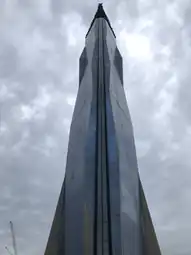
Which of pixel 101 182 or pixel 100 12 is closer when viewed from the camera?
pixel 101 182

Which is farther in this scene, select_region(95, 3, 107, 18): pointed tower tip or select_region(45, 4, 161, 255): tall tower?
select_region(95, 3, 107, 18): pointed tower tip

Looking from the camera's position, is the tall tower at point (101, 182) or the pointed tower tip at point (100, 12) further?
the pointed tower tip at point (100, 12)

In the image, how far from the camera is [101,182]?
305 inches

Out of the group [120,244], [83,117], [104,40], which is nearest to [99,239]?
[120,244]

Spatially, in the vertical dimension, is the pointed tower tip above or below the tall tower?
above

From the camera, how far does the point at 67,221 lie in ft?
24.9

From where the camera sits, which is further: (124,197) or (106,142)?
(106,142)

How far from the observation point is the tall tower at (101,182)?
7.25 metres

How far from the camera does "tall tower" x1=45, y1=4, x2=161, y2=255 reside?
725cm

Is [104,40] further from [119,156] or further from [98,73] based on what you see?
[119,156]

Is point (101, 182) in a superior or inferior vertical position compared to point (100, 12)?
inferior

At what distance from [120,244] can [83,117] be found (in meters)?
2.71

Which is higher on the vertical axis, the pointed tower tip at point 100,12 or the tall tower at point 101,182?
the pointed tower tip at point 100,12

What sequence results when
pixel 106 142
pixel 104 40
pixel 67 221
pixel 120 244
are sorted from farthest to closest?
pixel 104 40 < pixel 106 142 < pixel 67 221 < pixel 120 244
